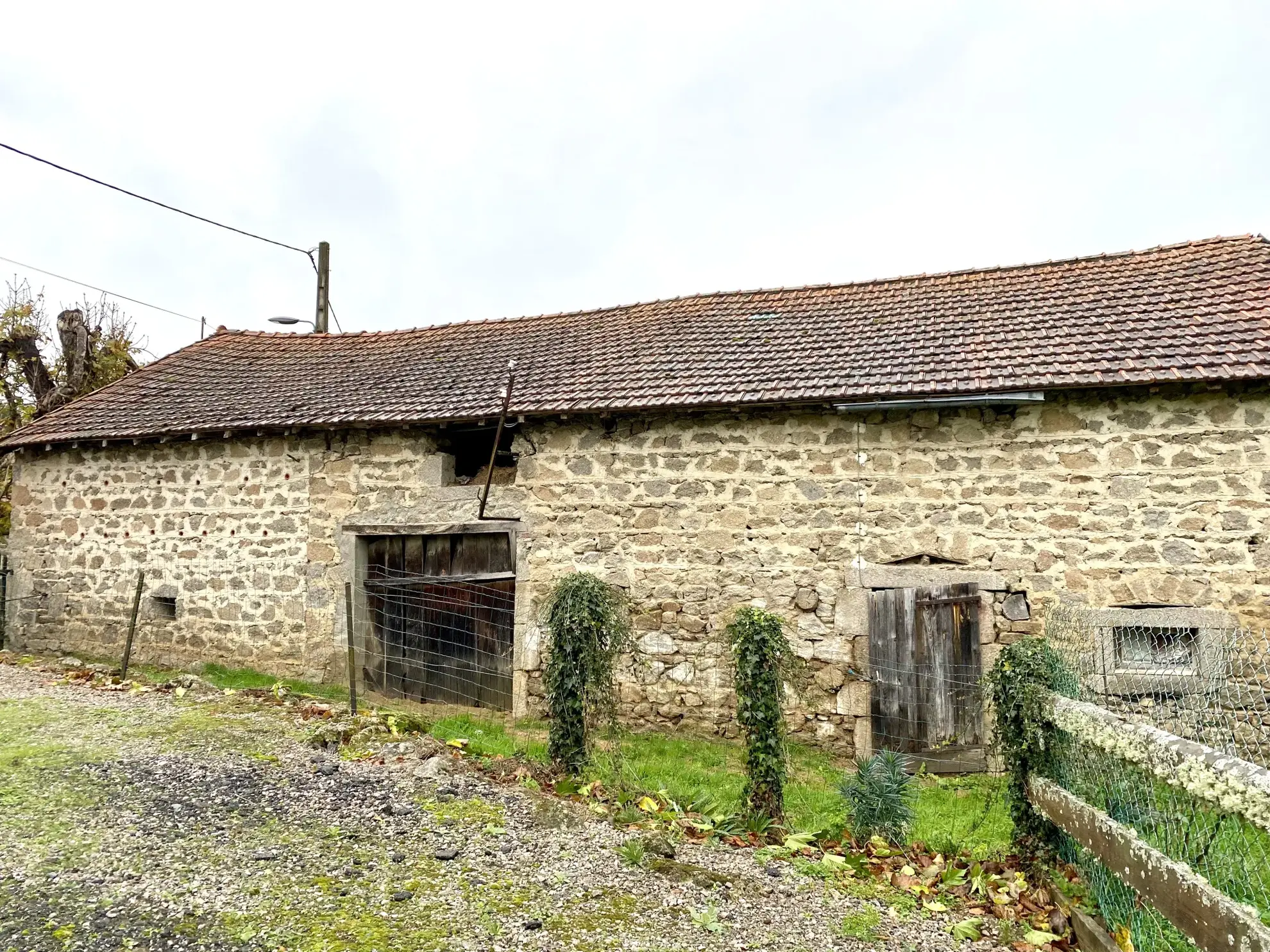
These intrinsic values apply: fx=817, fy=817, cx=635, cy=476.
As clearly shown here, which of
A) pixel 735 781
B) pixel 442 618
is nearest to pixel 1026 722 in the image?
pixel 735 781

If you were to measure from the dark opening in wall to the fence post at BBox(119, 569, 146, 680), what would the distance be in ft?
11.5

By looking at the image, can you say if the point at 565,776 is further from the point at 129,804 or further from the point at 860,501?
the point at 860,501

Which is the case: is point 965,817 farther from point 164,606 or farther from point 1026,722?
point 164,606

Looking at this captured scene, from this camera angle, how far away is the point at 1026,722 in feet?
14.0

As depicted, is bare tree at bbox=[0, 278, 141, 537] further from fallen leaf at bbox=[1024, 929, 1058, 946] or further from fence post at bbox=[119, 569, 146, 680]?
fallen leaf at bbox=[1024, 929, 1058, 946]

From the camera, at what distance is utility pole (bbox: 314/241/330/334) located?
15805 mm

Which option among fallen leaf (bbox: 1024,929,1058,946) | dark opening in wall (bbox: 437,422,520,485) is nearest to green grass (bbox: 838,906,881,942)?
fallen leaf (bbox: 1024,929,1058,946)

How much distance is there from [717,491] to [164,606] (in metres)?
6.67

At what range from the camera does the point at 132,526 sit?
9.52 m

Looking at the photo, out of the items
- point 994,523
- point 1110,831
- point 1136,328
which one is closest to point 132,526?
point 994,523

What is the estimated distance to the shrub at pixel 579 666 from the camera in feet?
17.7

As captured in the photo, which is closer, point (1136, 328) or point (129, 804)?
point (129, 804)

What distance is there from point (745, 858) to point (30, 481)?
10079 millimetres

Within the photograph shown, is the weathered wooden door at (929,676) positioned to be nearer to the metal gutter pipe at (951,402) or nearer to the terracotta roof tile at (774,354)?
the metal gutter pipe at (951,402)
